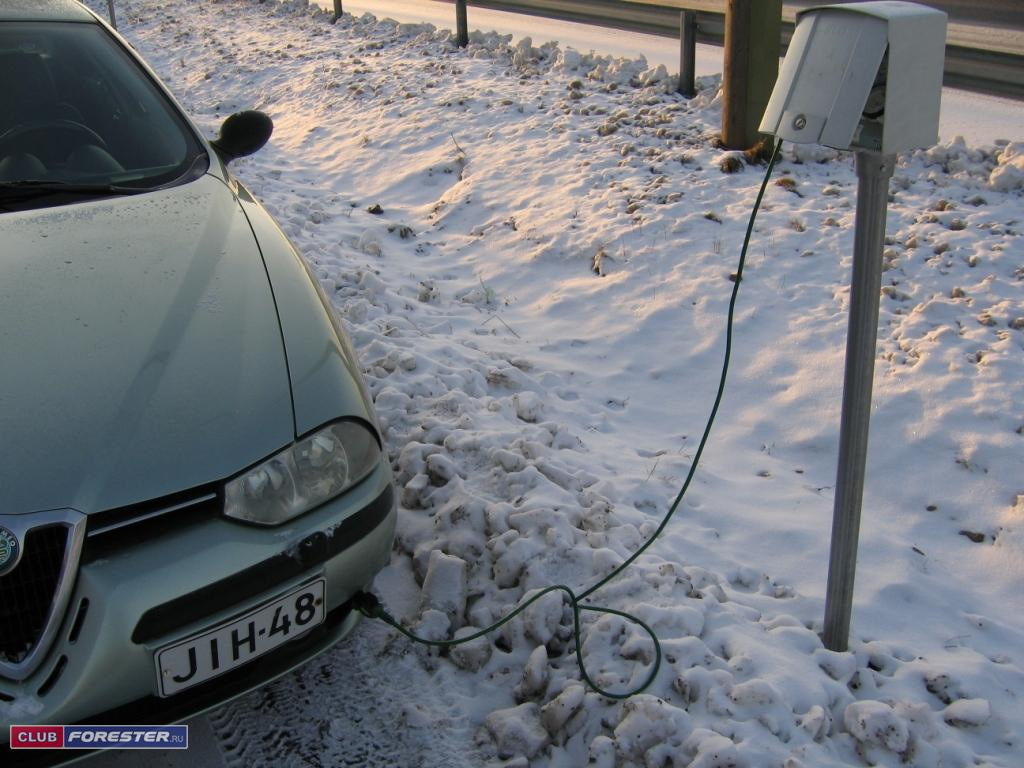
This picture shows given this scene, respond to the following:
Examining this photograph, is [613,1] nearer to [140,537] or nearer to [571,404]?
[571,404]

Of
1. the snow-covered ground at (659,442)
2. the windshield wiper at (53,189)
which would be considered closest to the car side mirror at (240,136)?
the windshield wiper at (53,189)

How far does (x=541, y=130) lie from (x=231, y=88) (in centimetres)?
430

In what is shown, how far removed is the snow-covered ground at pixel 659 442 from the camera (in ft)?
7.47

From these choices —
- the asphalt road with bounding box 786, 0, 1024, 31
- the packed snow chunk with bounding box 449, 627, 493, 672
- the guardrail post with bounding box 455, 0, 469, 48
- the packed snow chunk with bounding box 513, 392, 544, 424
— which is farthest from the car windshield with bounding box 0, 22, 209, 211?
the asphalt road with bounding box 786, 0, 1024, 31

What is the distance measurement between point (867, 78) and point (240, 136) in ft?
7.34

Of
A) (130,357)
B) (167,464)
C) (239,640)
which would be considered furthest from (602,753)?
(130,357)

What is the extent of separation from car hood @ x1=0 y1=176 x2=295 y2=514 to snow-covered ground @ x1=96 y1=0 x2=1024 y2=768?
0.76 m

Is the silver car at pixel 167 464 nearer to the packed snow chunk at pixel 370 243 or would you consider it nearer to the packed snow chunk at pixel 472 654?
the packed snow chunk at pixel 472 654

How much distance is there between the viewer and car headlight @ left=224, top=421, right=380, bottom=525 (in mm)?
2027

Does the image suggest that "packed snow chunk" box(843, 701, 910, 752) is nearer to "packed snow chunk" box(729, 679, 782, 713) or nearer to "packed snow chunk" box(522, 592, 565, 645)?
"packed snow chunk" box(729, 679, 782, 713)

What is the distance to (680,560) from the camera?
2828 mm

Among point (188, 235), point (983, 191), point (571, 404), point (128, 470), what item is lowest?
point (571, 404)

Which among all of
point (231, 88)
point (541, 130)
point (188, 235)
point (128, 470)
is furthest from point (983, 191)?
point (231, 88)

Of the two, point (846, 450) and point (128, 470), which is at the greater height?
point (128, 470)
